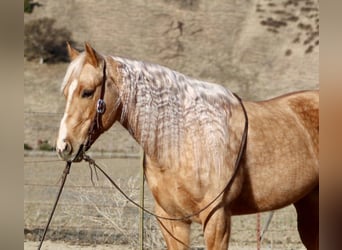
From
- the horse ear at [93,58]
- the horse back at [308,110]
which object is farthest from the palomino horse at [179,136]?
the horse back at [308,110]

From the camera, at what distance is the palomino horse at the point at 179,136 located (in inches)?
94.3

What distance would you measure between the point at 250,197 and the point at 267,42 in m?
17.4

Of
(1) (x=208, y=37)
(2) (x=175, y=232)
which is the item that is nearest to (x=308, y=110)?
(2) (x=175, y=232)

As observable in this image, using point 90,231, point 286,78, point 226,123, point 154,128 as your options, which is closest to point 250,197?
point 226,123

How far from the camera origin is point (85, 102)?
7.81ft

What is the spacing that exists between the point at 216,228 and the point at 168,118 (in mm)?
457

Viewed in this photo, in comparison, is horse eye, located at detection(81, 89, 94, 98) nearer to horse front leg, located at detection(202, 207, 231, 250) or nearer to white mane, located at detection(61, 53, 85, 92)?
white mane, located at detection(61, 53, 85, 92)

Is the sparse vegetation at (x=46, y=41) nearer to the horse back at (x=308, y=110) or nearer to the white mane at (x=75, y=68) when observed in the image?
the horse back at (x=308, y=110)

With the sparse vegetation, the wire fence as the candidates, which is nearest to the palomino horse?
the wire fence

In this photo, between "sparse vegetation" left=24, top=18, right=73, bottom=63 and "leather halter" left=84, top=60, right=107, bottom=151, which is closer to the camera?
"leather halter" left=84, top=60, right=107, bottom=151

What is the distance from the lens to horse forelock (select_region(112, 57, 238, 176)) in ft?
8.14

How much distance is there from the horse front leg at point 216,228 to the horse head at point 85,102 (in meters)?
0.53
